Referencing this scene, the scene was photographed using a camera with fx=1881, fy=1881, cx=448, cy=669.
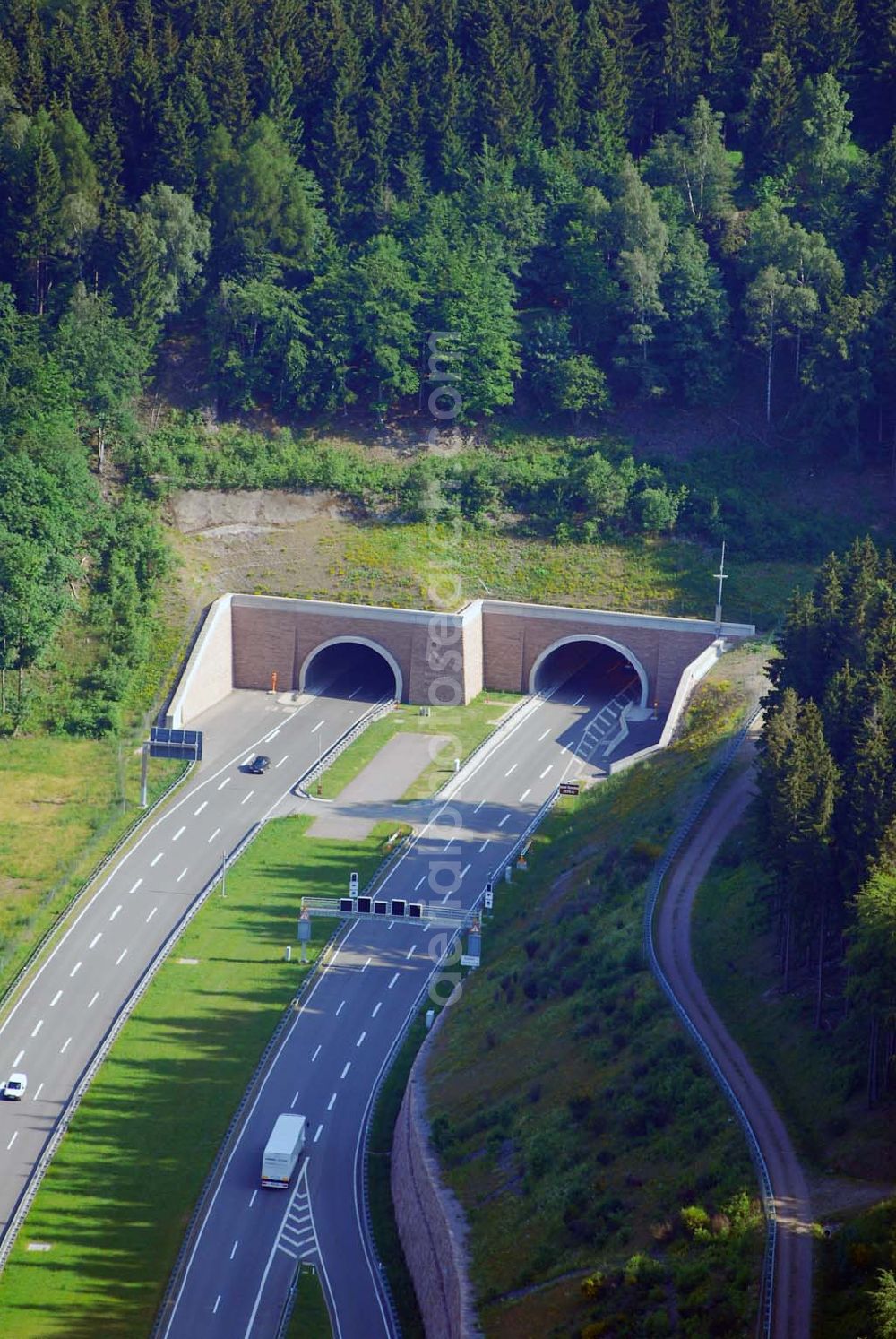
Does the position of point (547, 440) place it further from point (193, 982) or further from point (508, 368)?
point (193, 982)

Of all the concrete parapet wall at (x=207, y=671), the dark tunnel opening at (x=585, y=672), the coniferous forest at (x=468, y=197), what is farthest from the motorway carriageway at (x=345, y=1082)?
the coniferous forest at (x=468, y=197)

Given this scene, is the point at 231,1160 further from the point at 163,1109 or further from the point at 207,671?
the point at 207,671

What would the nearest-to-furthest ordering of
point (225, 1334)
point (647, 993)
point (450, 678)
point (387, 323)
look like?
point (225, 1334), point (647, 993), point (450, 678), point (387, 323)

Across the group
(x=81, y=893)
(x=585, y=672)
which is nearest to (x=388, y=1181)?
(x=81, y=893)

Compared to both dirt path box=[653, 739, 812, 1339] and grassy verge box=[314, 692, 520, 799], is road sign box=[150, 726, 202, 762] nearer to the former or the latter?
grassy verge box=[314, 692, 520, 799]

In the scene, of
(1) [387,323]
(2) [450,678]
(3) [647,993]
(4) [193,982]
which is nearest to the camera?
(3) [647,993]

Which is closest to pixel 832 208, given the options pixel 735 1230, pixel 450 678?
pixel 450 678

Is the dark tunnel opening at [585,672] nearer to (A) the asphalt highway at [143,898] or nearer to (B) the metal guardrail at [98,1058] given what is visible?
(A) the asphalt highway at [143,898]
